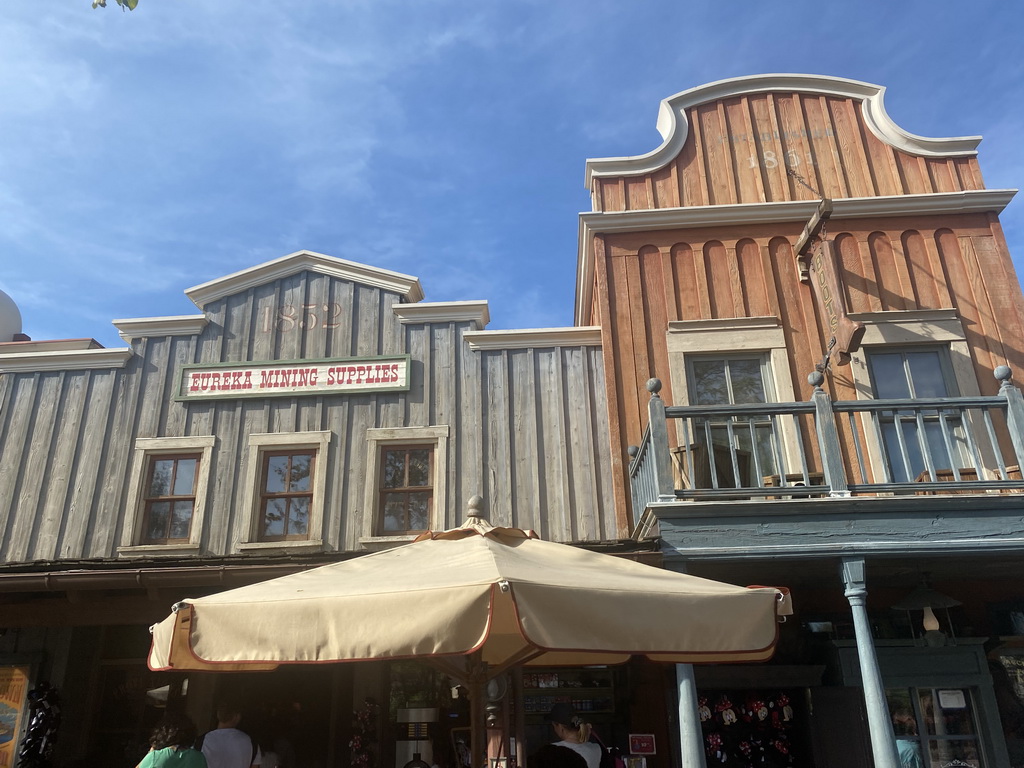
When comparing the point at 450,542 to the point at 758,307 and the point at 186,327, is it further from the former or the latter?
the point at 186,327

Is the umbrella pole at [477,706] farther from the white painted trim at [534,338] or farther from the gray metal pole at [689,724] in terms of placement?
the white painted trim at [534,338]

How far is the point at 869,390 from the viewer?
361 inches

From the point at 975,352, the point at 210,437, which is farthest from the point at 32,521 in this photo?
the point at 975,352

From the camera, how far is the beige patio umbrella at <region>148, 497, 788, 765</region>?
3.77m

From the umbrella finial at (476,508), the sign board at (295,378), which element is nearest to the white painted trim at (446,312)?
the sign board at (295,378)

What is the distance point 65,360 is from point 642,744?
27.7ft

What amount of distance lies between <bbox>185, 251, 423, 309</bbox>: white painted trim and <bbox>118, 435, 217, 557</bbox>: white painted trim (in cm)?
197

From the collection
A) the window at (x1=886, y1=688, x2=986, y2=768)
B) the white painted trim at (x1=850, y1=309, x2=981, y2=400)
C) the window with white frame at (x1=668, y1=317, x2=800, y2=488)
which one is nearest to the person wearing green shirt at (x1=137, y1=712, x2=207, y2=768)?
the window with white frame at (x1=668, y1=317, x2=800, y2=488)

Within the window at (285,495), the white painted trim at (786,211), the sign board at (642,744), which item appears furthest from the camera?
the white painted trim at (786,211)

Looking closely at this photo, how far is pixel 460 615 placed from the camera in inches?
148

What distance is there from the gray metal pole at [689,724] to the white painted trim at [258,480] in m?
4.53

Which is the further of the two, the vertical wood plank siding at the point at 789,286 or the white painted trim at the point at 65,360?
the white painted trim at the point at 65,360

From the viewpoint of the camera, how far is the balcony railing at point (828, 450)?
7125 millimetres

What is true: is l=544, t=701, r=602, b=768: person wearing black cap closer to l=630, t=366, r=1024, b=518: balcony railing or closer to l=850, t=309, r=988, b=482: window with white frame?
l=630, t=366, r=1024, b=518: balcony railing
